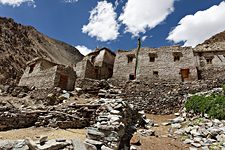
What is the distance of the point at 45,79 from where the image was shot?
2427 centimetres

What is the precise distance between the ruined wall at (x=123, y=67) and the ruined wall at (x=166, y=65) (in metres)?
1.03

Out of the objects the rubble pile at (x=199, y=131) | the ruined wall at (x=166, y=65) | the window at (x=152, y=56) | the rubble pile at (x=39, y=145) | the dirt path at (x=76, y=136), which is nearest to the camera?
the rubble pile at (x=39, y=145)

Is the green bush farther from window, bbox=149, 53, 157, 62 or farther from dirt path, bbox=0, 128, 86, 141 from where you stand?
window, bbox=149, 53, 157, 62

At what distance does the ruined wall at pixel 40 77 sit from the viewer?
23.6m

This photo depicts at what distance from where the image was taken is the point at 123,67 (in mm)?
28797

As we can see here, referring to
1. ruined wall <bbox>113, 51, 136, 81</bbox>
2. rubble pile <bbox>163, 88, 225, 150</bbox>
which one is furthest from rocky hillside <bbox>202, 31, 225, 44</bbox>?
rubble pile <bbox>163, 88, 225, 150</bbox>

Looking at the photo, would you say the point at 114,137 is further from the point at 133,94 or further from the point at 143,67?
the point at 143,67

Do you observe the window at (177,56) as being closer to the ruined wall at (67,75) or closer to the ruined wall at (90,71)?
the ruined wall at (90,71)

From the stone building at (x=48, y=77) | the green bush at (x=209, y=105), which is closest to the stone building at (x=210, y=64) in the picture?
the green bush at (x=209, y=105)

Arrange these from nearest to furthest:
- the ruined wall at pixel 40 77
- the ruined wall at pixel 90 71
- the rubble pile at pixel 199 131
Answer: the rubble pile at pixel 199 131
the ruined wall at pixel 40 77
the ruined wall at pixel 90 71

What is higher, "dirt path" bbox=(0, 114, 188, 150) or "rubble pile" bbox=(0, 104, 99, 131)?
"rubble pile" bbox=(0, 104, 99, 131)

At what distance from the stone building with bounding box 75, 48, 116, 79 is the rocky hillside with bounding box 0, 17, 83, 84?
9524mm

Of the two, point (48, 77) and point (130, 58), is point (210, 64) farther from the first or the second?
point (48, 77)

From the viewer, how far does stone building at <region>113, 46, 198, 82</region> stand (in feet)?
87.1
